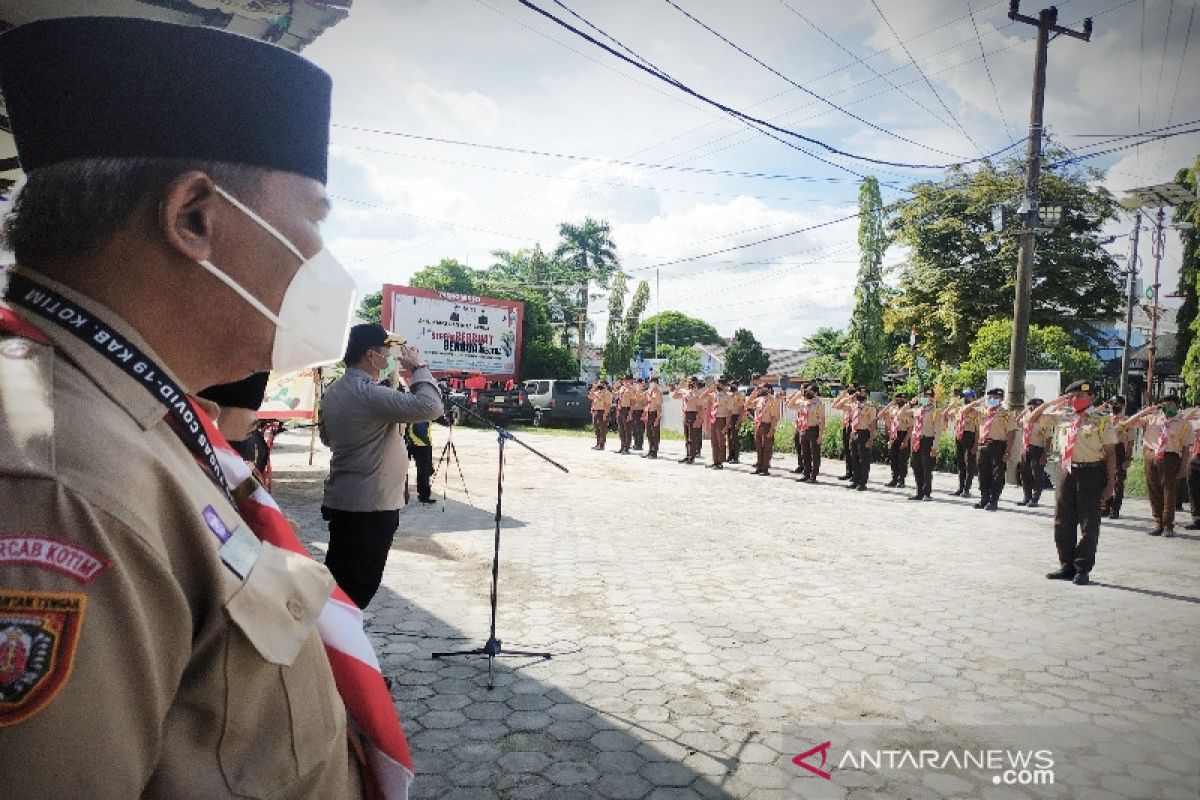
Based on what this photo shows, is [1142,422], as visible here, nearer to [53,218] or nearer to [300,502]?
[300,502]

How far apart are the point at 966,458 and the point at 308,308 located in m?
14.1

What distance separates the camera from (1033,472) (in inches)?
473

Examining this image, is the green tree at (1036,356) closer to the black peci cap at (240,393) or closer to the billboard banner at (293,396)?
the billboard banner at (293,396)

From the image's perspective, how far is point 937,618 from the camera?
217 inches

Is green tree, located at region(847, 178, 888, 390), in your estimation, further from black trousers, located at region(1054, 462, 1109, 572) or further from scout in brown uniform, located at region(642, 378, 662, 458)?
black trousers, located at region(1054, 462, 1109, 572)

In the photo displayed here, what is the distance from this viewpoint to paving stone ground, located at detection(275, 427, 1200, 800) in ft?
10.5

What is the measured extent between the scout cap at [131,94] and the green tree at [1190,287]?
28.8 metres

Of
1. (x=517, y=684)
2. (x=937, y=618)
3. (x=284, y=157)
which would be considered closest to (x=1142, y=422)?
(x=937, y=618)

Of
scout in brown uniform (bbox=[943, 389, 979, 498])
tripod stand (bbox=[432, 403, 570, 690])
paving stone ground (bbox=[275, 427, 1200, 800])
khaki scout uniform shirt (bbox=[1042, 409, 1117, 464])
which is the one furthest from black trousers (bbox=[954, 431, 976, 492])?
tripod stand (bbox=[432, 403, 570, 690])

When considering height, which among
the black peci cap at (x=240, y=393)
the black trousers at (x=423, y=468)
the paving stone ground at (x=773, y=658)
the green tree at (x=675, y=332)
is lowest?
the paving stone ground at (x=773, y=658)

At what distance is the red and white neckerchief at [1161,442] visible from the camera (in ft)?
34.6

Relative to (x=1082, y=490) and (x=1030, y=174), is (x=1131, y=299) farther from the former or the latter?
(x=1082, y=490)

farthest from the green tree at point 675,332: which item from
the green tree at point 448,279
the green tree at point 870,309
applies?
the green tree at point 870,309

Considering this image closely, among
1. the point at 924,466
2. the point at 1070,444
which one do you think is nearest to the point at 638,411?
the point at 924,466
